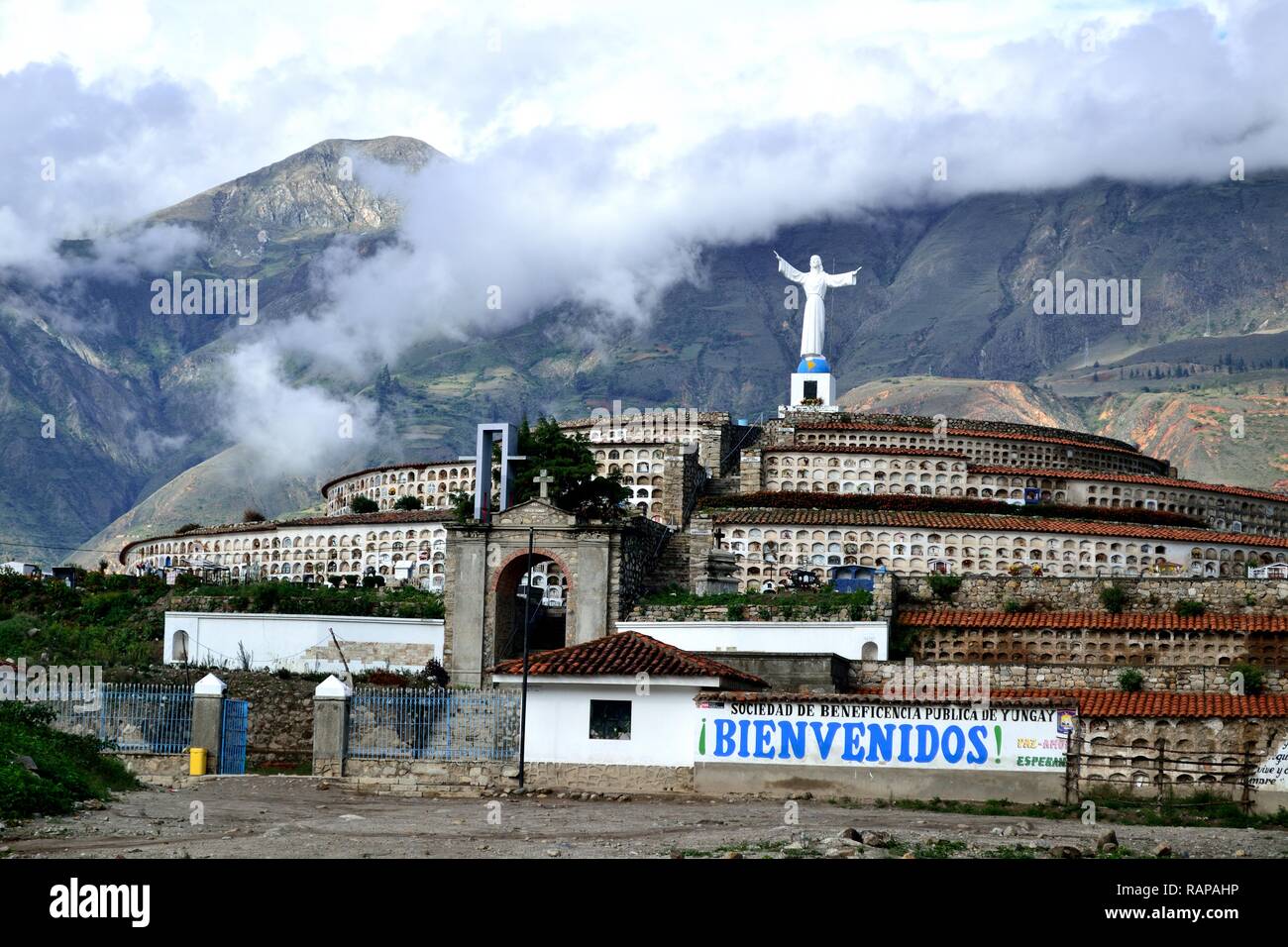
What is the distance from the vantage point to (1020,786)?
110 ft

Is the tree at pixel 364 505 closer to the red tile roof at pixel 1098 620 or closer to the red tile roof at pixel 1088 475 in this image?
the red tile roof at pixel 1088 475

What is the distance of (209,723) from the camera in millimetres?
38500

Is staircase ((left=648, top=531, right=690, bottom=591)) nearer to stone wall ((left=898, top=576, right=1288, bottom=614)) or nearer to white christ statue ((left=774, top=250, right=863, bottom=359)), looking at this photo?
stone wall ((left=898, top=576, right=1288, bottom=614))

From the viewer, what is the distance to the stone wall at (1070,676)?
3906 centimetres

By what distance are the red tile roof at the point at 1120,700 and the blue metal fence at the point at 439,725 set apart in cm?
435

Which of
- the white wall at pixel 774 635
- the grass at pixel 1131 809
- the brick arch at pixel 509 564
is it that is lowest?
the grass at pixel 1131 809

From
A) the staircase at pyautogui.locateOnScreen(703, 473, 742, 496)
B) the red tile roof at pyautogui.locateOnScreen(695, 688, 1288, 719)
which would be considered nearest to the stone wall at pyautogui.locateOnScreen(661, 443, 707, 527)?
the staircase at pyautogui.locateOnScreen(703, 473, 742, 496)

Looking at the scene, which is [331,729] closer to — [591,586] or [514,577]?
[591,586]

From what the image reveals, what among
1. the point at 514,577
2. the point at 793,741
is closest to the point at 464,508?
the point at 514,577

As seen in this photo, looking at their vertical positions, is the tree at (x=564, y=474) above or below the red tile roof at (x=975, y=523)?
above

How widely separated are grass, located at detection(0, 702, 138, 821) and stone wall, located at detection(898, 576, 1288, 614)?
21266 mm

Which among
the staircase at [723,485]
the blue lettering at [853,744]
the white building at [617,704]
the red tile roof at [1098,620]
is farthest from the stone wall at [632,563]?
the blue lettering at [853,744]
